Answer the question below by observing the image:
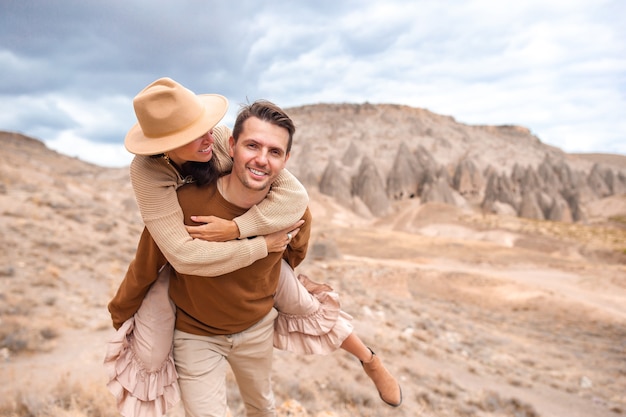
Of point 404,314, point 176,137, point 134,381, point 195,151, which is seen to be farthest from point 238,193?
point 404,314

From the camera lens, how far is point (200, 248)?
7.60 ft

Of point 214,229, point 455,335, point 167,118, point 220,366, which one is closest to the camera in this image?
point 167,118

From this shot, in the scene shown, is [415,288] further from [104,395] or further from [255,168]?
[255,168]

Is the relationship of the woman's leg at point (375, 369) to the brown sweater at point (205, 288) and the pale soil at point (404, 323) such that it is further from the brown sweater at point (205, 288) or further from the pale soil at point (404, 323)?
the pale soil at point (404, 323)

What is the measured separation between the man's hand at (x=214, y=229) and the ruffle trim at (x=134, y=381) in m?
0.89

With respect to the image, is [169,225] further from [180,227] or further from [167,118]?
[167,118]

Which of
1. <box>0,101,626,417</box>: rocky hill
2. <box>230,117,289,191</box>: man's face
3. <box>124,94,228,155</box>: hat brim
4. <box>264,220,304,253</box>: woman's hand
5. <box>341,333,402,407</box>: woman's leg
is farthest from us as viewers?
<box>0,101,626,417</box>: rocky hill

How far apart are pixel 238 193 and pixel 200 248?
0.43m

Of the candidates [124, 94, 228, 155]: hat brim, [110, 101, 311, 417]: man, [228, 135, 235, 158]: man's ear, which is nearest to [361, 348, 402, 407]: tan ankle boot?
[110, 101, 311, 417]: man

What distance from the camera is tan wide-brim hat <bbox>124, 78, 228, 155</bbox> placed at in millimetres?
2238

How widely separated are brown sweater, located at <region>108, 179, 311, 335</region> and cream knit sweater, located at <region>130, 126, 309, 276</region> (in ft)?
0.53

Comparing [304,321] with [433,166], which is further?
[433,166]

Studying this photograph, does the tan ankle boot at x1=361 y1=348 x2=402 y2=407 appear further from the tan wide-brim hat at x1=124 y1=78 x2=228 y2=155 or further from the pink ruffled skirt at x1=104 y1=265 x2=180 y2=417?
the tan wide-brim hat at x1=124 y1=78 x2=228 y2=155

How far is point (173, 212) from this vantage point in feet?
7.68
